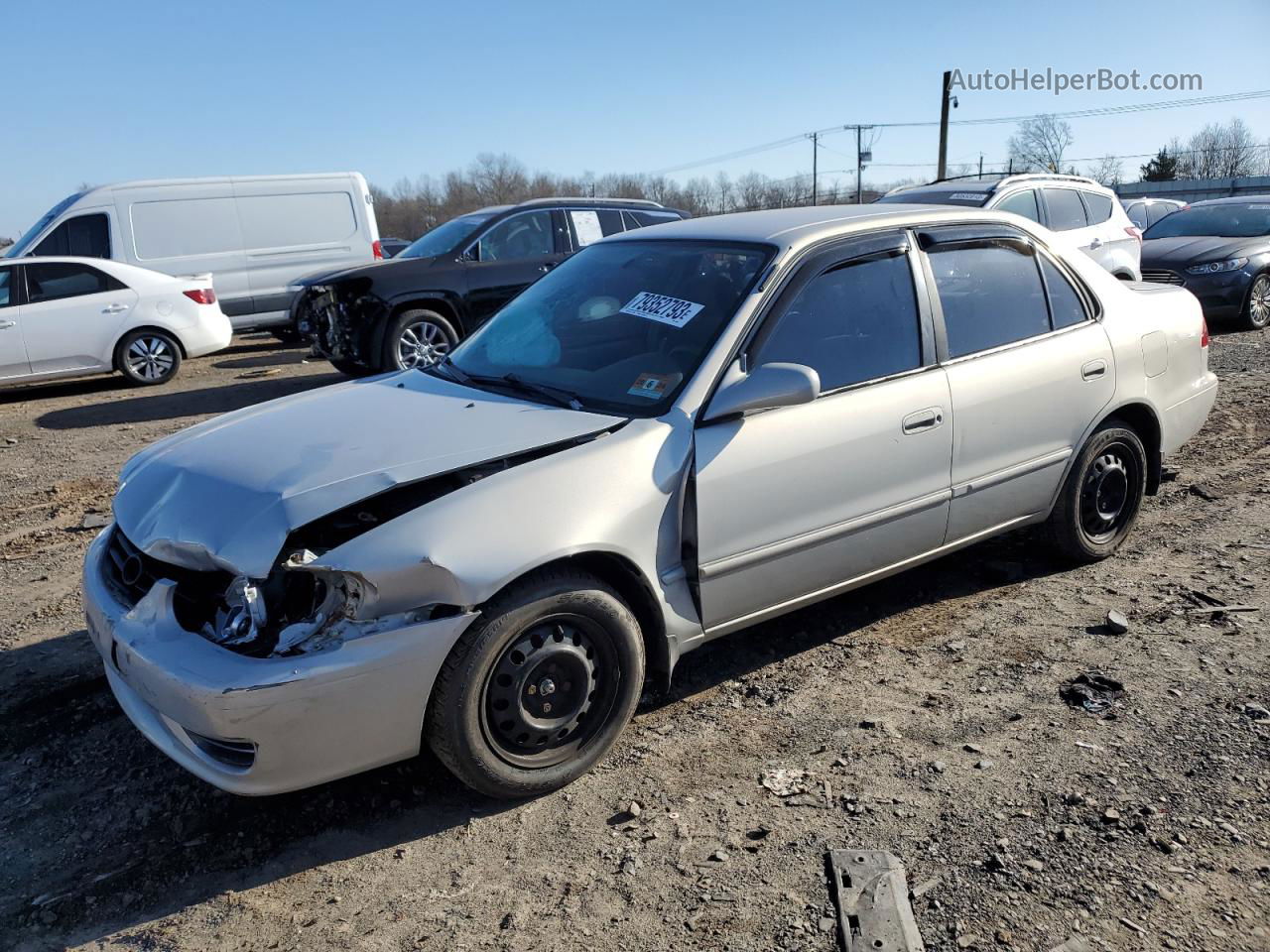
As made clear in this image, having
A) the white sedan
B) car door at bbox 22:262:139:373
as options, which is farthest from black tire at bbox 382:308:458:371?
car door at bbox 22:262:139:373

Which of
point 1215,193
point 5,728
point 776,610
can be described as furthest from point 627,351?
point 1215,193

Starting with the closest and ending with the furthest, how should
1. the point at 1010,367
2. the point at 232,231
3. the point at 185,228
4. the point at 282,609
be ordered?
the point at 282,609, the point at 1010,367, the point at 185,228, the point at 232,231

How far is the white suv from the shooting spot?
32.0ft

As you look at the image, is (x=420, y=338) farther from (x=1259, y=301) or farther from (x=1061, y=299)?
(x=1259, y=301)

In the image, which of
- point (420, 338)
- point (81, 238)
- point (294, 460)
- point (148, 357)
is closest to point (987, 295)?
point (294, 460)

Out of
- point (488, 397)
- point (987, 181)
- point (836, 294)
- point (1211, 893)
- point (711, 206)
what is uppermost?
point (711, 206)

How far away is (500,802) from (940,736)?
1.49 metres

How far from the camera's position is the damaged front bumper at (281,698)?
2568 millimetres

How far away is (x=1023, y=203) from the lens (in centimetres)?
994

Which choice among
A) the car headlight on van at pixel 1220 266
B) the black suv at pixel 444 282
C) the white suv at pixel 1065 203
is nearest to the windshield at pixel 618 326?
the black suv at pixel 444 282

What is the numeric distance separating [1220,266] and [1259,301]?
69 centimetres

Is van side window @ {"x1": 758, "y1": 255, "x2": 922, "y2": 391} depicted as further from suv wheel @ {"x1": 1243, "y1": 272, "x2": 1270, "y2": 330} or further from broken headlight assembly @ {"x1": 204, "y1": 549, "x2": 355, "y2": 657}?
suv wheel @ {"x1": 1243, "y1": 272, "x2": 1270, "y2": 330}

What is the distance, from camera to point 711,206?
72.4m

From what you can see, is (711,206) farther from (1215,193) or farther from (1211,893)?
(1211,893)
